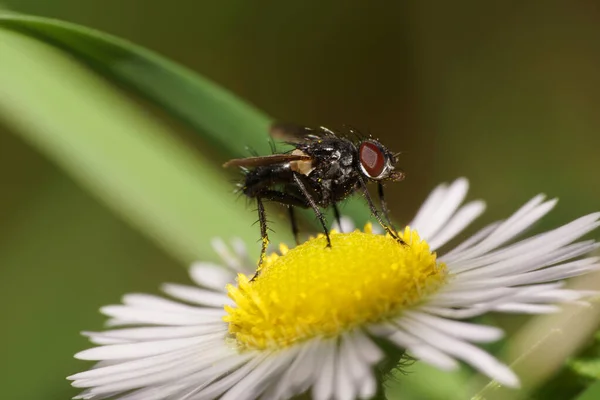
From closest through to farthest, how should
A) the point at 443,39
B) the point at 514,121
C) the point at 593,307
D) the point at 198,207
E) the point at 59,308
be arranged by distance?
the point at 593,307, the point at 198,207, the point at 59,308, the point at 514,121, the point at 443,39

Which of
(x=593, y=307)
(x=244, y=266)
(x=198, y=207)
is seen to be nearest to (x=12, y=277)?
(x=198, y=207)

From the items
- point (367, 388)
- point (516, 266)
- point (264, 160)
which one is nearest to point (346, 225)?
point (264, 160)

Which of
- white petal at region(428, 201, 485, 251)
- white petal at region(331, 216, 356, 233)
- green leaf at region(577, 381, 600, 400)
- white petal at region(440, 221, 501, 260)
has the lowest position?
green leaf at region(577, 381, 600, 400)

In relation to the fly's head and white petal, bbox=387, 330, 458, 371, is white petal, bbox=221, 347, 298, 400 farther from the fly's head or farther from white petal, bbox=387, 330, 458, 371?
the fly's head

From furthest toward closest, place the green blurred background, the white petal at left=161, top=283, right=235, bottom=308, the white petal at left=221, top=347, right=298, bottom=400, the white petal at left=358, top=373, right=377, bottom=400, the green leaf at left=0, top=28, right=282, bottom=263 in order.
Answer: the green blurred background → the green leaf at left=0, top=28, right=282, bottom=263 → the white petal at left=161, top=283, right=235, bottom=308 → the white petal at left=221, top=347, right=298, bottom=400 → the white petal at left=358, top=373, right=377, bottom=400

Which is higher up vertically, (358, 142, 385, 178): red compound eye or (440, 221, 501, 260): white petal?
(358, 142, 385, 178): red compound eye

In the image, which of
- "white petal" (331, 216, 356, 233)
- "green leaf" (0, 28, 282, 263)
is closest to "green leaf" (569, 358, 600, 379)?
"white petal" (331, 216, 356, 233)

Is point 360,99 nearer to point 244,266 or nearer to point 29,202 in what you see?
point 29,202

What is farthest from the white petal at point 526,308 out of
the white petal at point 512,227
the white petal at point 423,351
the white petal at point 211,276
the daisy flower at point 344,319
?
the white petal at point 211,276
